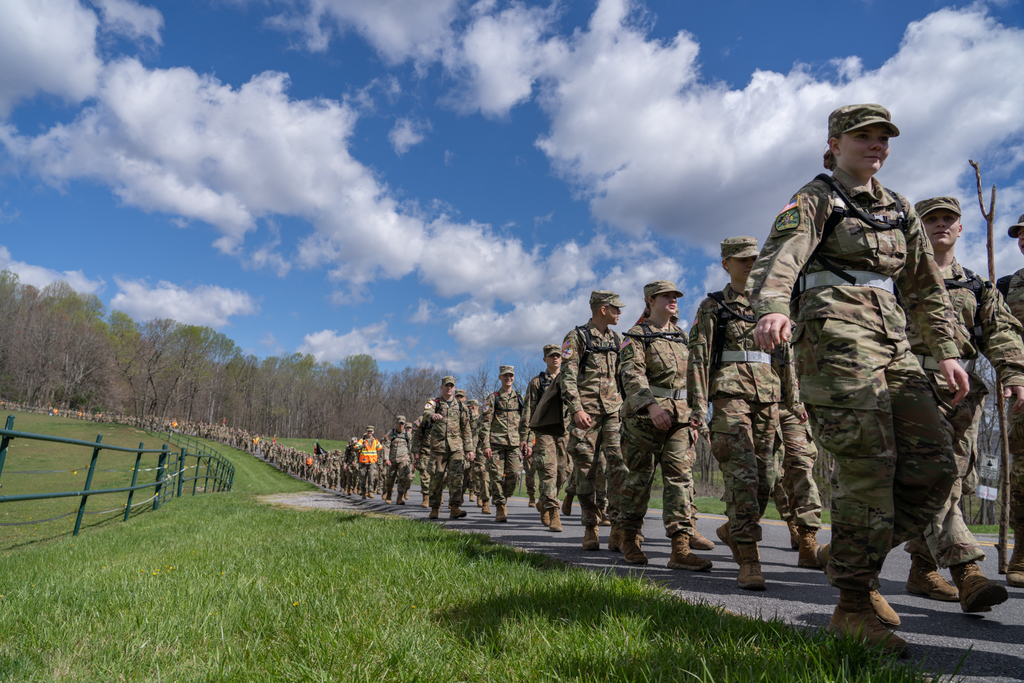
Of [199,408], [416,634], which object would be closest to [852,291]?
[416,634]

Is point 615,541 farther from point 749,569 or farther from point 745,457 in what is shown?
point 745,457

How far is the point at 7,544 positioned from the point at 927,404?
38.4ft

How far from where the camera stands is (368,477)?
63.9 ft

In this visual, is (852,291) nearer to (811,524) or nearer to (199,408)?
(811,524)

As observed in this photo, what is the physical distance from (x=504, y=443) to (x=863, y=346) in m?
8.32

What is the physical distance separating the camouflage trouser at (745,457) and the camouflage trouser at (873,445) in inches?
54.9

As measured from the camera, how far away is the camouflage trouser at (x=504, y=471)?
1022 centimetres

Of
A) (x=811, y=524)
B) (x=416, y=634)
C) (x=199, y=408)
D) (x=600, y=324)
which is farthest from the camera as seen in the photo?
(x=199, y=408)

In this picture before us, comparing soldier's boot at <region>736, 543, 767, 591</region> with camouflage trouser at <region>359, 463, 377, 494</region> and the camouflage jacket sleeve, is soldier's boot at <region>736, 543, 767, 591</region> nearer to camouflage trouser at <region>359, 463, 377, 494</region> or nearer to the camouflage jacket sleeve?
the camouflage jacket sleeve

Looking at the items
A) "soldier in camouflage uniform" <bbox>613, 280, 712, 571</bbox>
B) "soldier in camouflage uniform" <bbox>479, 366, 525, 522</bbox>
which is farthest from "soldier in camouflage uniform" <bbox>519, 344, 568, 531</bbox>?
"soldier in camouflage uniform" <bbox>613, 280, 712, 571</bbox>

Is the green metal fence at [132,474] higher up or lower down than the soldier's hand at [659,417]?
lower down

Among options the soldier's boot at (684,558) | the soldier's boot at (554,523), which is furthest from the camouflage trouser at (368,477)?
the soldier's boot at (684,558)

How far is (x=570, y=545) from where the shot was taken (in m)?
6.38

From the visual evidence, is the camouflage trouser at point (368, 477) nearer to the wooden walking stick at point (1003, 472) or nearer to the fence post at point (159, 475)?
the fence post at point (159, 475)
